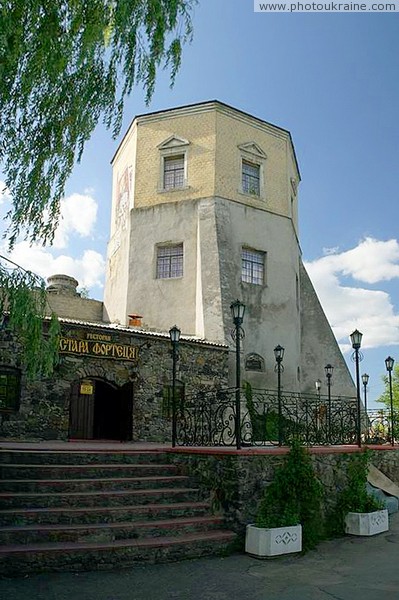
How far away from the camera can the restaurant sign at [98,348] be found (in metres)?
14.1

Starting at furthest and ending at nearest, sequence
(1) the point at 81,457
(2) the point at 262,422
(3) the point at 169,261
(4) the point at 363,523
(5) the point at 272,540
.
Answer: (3) the point at 169,261 → (2) the point at 262,422 → (4) the point at 363,523 → (1) the point at 81,457 → (5) the point at 272,540

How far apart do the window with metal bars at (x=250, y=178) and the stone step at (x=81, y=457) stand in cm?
1376

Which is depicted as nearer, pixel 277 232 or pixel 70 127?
pixel 70 127

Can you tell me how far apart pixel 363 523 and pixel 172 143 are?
15.9 metres

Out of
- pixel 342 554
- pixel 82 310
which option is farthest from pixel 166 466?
pixel 82 310

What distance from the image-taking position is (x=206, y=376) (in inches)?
659

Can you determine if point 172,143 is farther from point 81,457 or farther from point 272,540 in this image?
point 272,540

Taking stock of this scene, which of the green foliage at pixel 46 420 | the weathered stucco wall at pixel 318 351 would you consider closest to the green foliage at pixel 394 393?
the weathered stucco wall at pixel 318 351

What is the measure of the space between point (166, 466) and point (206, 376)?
749cm

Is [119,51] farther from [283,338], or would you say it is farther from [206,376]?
[283,338]

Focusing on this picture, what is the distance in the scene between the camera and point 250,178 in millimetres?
21547

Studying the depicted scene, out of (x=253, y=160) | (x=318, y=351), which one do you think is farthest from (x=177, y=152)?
(x=318, y=351)

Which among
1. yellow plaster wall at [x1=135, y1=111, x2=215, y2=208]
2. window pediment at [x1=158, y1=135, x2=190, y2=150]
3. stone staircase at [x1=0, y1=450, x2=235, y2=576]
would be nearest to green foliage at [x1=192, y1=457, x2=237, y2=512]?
stone staircase at [x1=0, y1=450, x2=235, y2=576]

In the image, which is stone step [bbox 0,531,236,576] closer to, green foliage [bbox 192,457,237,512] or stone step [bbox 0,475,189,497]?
green foliage [bbox 192,457,237,512]
